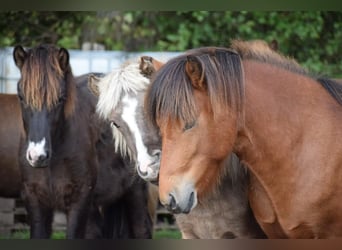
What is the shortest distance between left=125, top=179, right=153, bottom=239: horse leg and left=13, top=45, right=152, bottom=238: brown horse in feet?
1.45

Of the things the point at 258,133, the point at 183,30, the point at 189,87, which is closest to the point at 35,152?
the point at 189,87

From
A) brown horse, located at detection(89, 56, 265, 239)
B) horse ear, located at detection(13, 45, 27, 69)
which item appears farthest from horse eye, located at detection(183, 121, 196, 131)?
horse ear, located at detection(13, 45, 27, 69)

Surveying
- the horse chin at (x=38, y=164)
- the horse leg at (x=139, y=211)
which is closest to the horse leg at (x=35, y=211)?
the horse chin at (x=38, y=164)

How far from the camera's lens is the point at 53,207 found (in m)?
4.35

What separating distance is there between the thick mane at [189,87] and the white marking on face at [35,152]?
A: 90cm

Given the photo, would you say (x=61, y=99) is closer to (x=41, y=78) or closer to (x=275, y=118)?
(x=41, y=78)

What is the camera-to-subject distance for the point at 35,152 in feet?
12.9

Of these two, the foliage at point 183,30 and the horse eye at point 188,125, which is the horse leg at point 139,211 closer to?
the horse eye at point 188,125

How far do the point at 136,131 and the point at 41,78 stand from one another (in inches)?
29.5

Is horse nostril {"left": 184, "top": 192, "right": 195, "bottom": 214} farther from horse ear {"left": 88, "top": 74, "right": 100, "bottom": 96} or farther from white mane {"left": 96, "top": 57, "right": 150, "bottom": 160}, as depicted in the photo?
horse ear {"left": 88, "top": 74, "right": 100, "bottom": 96}

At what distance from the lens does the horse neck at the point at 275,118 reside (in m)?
3.28

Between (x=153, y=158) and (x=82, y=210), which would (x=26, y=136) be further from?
(x=153, y=158)

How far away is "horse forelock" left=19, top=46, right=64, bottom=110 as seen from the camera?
4102mm
